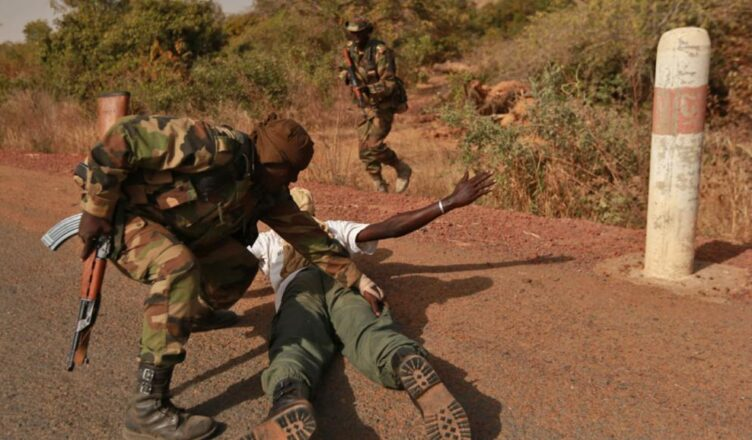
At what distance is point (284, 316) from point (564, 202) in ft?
12.0

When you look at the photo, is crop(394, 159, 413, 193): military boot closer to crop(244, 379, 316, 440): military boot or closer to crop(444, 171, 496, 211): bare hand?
crop(444, 171, 496, 211): bare hand

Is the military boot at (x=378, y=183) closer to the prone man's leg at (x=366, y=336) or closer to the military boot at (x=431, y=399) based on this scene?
the prone man's leg at (x=366, y=336)

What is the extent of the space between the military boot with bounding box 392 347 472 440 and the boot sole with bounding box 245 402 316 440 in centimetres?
42

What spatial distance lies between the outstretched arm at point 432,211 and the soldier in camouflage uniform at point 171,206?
0.43 metres

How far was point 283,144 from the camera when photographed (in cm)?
300

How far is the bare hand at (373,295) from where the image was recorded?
10.8 feet

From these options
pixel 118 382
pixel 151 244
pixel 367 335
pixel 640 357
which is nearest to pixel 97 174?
pixel 151 244

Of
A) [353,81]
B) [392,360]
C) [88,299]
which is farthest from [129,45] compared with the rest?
[392,360]

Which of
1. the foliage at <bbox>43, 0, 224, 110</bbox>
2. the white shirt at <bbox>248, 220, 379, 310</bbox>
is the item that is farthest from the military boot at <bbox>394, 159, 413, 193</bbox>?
the foliage at <bbox>43, 0, 224, 110</bbox>

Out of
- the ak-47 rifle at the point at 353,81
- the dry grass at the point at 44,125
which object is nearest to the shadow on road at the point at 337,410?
the ak-47 rifle at the point at 353,81

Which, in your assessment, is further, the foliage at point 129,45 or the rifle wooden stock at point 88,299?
the foliage at point 129,45

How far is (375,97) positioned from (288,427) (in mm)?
5466

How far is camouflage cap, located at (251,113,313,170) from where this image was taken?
300 cm

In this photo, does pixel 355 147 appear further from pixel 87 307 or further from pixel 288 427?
pixel 288 427
